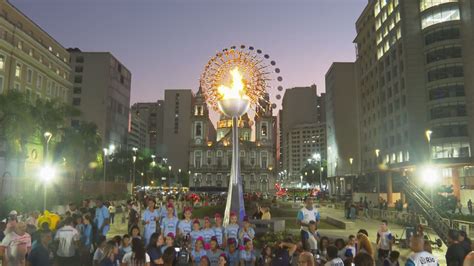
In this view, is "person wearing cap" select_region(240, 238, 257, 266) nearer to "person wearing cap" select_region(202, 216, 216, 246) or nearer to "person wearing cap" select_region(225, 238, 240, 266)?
"person wearing cap" select_region(225, 238, 240, 266)

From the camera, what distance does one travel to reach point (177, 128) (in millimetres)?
195250

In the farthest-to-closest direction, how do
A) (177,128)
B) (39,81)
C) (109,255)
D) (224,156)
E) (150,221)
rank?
(177,128)
(224,156)
(39,81)
(150,221)
(109,255)

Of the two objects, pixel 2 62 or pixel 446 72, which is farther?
pixel 446 72

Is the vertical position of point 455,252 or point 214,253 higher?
point 455,252

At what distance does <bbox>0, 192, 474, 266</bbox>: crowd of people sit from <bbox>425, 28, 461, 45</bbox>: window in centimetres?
5927

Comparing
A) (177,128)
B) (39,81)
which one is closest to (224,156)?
(177,128)

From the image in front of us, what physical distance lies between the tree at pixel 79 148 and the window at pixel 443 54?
5196 centimetres

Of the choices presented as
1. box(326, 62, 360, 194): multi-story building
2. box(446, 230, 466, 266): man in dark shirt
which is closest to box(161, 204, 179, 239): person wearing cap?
box(446, 230, 466, 266): man in dark shirt

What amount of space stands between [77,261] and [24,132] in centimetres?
3785

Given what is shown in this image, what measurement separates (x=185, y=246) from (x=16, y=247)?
443 centimetres

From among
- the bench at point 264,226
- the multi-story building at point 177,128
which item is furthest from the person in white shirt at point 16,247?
the multi-story building at point 177,128

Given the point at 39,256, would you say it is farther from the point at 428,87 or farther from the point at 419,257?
the point at 428,87

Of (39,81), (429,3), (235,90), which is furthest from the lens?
(39,81)

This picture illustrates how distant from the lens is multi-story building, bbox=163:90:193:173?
190750 millimetres
